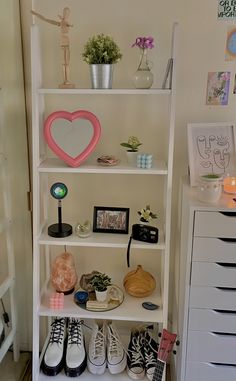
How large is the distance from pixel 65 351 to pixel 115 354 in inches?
9.3


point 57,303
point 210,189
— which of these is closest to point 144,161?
point 210,189

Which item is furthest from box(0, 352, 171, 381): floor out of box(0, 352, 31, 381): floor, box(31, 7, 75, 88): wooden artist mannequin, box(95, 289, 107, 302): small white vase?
box(31, 7, 75, 88): wooden artist mannequin

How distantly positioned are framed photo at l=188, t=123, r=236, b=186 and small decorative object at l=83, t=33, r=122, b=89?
1.43ft

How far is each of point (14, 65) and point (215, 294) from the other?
4.28 ft

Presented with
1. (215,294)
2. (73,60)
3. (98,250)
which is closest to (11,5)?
(73,60)

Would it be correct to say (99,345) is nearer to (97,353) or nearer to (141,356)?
(97,353)

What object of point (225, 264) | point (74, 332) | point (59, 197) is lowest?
point (74, 332)

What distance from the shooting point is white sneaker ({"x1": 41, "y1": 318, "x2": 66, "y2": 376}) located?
170 centimetres

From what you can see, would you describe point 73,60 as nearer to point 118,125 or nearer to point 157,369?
point 118,125

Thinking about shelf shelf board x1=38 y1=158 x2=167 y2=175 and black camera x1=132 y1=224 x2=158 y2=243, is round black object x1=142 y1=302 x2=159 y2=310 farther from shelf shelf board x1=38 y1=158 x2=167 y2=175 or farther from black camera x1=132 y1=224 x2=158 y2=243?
shelf shelf board x1=38 y1=158 x2=167 y2=175

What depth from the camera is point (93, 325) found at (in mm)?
1909

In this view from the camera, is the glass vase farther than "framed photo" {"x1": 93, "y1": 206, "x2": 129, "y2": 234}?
No

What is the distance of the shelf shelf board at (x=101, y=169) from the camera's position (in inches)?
59.6

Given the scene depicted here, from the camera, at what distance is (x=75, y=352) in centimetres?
174
